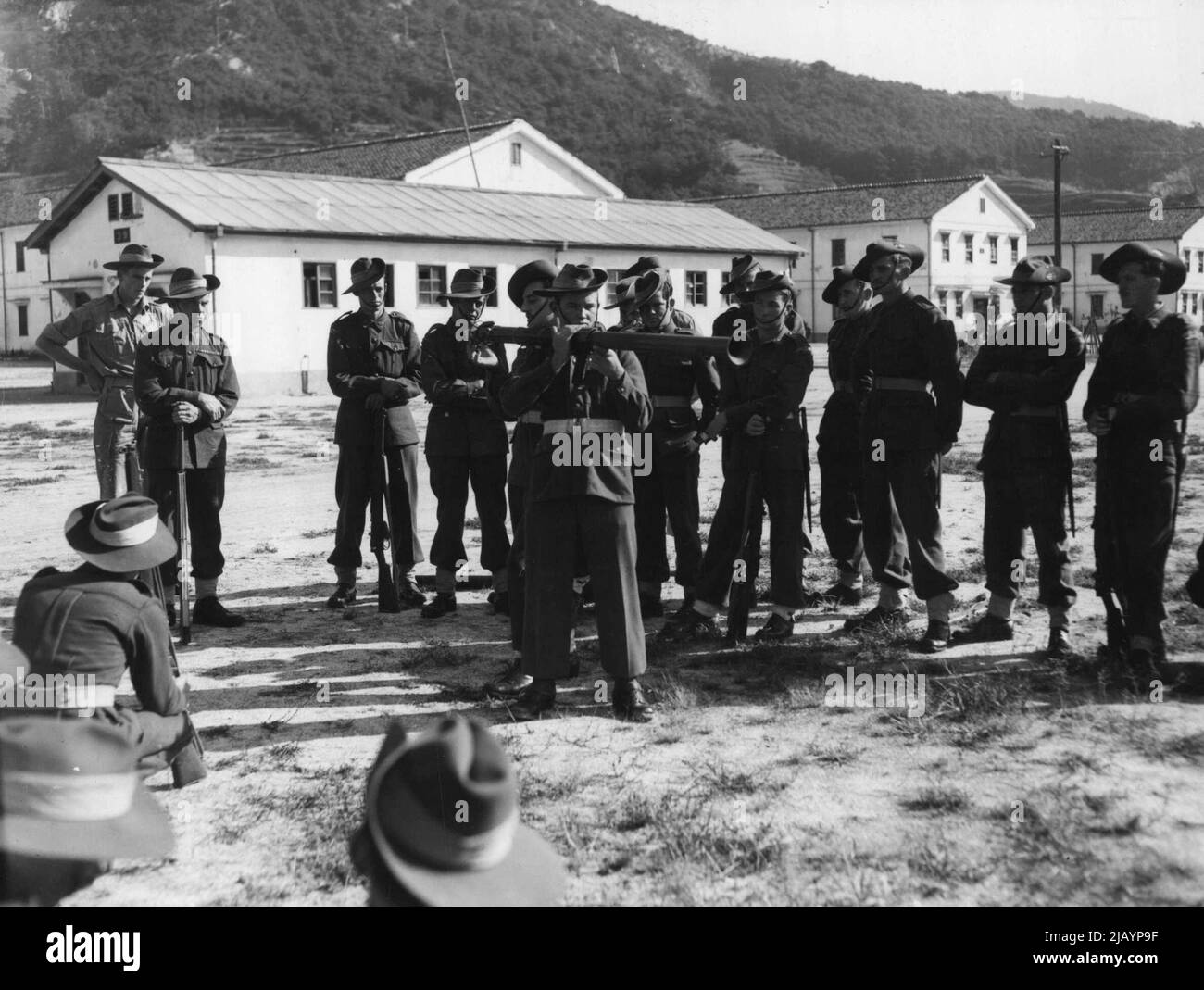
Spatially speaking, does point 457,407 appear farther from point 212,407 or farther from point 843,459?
point 843,459

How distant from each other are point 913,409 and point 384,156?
152 feet

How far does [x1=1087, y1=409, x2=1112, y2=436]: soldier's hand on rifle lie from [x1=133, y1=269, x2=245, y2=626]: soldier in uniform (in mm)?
4830

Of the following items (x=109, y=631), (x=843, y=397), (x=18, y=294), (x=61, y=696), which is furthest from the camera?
(x=18, y=294)

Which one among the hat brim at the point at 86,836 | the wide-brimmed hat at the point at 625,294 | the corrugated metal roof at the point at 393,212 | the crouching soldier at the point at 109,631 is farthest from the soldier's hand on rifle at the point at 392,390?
the corrugated metal roof at the point at 393,212

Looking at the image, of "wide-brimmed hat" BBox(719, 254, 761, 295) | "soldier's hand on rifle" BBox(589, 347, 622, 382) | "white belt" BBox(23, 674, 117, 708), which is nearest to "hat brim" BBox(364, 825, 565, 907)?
"white belt" BBox(23, 674, 117, 708)

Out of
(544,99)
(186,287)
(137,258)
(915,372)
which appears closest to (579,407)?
(915,372)

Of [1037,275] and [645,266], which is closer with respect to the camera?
[1037,275]

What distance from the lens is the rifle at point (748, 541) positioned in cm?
742

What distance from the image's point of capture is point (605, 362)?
235 inches

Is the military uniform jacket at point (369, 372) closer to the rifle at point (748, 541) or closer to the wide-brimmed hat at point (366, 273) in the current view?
A: the wide-brimmed hat at point (366, 273)

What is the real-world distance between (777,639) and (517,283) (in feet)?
8.08

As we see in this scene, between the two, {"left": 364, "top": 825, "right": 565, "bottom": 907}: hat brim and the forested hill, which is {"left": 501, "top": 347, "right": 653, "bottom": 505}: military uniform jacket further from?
the forested hill

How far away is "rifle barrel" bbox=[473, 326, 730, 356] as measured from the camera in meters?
5.75
